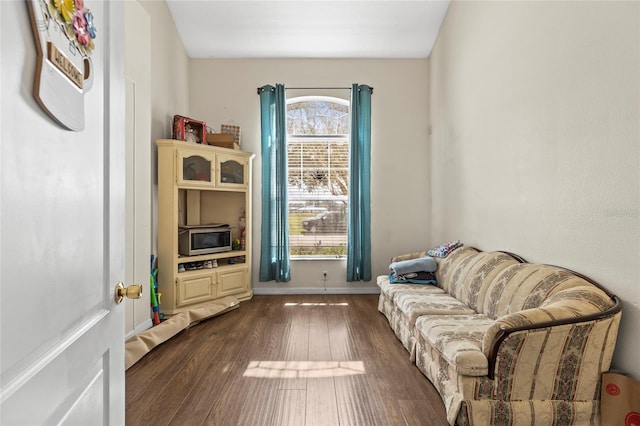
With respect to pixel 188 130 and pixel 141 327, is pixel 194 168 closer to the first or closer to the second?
pixel 188 130

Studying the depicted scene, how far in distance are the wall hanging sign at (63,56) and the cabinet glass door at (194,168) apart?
3200 mm

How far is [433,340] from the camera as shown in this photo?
7.28ft

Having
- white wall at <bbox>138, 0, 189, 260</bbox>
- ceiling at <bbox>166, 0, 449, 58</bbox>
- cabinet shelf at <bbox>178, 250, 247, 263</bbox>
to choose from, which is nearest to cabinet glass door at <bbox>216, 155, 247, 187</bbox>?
white wall at <bbox>138, 0, 189, 260</bbox>

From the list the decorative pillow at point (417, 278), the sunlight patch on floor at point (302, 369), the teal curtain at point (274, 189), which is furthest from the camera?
the teal curtain at point (274, 189)

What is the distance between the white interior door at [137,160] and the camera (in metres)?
3.04

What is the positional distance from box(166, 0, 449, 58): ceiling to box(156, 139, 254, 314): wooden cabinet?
150 cm

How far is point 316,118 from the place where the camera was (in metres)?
5.11

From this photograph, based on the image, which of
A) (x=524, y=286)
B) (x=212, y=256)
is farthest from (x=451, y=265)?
(x=212, y=256)

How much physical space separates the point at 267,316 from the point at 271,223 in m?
1.33

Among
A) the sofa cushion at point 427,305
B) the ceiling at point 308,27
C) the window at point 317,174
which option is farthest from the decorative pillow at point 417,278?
the ceiling at point 308,27

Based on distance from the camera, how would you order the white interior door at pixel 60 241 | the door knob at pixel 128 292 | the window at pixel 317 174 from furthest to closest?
the window at pixel 317 174 < the door knob at pixel 128 292 < the white interior door at pixel 60 241

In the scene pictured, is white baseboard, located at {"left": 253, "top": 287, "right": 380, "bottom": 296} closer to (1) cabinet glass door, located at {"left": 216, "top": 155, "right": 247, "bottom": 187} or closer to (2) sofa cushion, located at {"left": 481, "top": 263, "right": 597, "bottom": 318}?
(1) cabinet glass door, located at {"left": 216, "top": 155, "right": 247, "bottom": 187}

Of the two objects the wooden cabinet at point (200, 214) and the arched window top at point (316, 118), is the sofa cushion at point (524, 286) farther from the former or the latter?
the arched window top at point (316, 118)

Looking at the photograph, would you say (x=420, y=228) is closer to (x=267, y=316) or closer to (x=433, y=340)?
(x=267, y=316)
